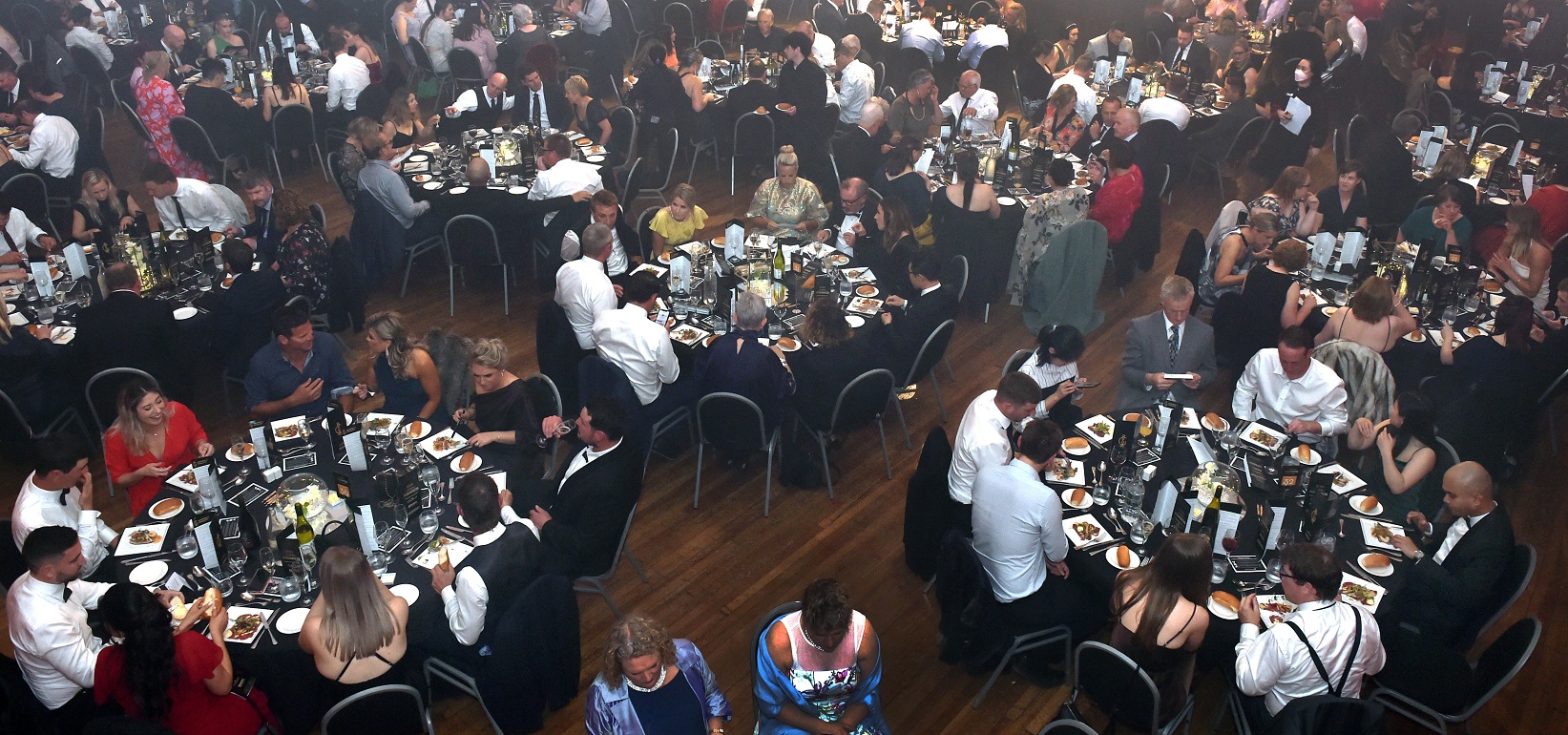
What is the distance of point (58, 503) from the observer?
4.65 meters

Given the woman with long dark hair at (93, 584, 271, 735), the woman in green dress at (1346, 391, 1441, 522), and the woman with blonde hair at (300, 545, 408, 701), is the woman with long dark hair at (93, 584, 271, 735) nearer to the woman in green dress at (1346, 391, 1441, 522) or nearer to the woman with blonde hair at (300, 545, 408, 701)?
the woman with blonde hair at (300, 545, 408, 701)

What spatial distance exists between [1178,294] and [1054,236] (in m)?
1.68

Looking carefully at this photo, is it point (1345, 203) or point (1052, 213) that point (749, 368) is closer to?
point (1052, 213)

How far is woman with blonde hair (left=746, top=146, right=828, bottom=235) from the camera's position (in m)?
7.92

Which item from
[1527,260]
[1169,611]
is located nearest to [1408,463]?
[1169,611]

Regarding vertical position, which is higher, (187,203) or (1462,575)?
(187,203)

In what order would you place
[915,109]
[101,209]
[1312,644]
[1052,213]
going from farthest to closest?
1. [915,109]
2. [1052,213]
3. [101,209]
4. [1312,644]

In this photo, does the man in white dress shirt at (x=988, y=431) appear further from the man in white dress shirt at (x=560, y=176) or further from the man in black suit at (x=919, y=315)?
the man in white dress shirt at (x=560, y=176)

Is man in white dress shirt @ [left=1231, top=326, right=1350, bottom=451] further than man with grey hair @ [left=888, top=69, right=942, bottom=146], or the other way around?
man with grey hair @ [left=888, top=69, right=942, bottom=146]

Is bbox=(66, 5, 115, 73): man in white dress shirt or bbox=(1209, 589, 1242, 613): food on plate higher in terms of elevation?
bbox=(66, 5, 115, 73): man in white dress shirt

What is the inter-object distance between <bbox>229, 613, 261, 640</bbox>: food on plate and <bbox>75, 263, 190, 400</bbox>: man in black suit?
277 centimetres

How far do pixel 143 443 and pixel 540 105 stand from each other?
537 cm

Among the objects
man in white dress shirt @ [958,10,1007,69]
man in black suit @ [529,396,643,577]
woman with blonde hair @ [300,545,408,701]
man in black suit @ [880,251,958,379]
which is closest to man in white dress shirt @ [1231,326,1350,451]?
man in black suit @ [880,251,958,379]

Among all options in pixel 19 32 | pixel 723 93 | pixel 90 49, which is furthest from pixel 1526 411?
pixel 19 32
